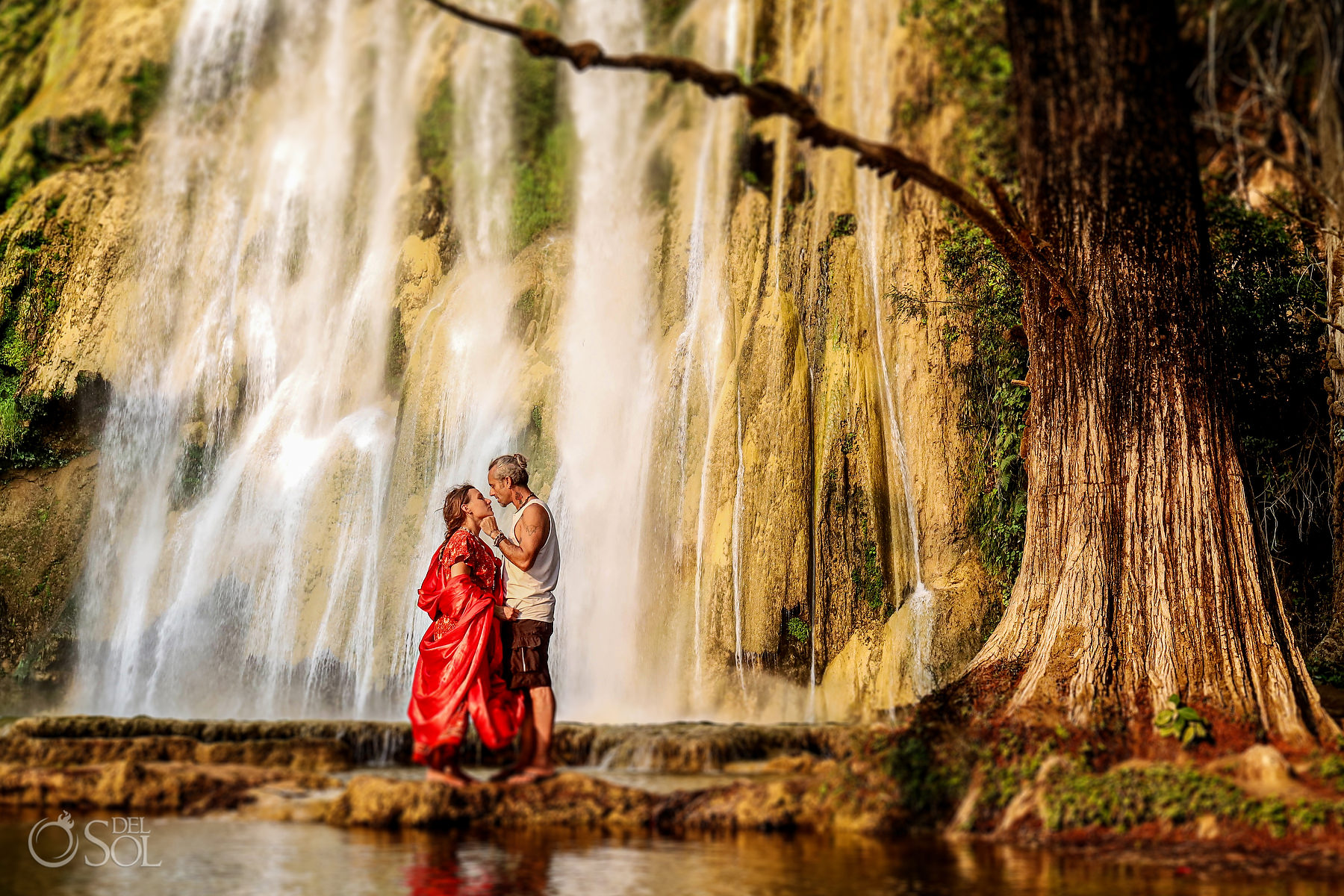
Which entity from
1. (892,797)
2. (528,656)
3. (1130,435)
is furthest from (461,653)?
(1130,435)

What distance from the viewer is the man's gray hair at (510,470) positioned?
22.6 feet

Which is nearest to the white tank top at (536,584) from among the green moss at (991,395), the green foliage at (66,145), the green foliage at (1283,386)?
the green moss at (991,395)

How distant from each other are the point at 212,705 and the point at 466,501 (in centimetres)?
977

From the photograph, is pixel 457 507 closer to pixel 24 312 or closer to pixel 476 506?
pixel 476 506

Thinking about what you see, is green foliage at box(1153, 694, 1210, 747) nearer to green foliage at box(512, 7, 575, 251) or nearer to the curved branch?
the curved branch

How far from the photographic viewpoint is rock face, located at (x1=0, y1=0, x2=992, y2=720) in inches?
514

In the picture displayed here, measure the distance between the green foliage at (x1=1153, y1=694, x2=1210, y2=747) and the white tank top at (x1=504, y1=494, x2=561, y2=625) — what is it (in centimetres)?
351

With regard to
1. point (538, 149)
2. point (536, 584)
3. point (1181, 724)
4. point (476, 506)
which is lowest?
point (1181, 724)

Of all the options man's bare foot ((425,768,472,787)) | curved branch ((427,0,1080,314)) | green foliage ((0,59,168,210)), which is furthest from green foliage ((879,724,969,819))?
green foliage ((0,59,168,210))

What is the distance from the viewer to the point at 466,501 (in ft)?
22.9

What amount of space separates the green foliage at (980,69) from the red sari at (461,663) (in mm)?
4785

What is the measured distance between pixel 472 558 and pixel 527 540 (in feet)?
1.46

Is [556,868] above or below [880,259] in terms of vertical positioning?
below

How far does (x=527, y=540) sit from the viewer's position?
262 inches
